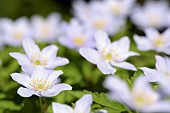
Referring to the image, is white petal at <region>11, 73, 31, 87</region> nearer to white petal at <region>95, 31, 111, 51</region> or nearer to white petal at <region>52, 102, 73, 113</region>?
white petal at <region>52, 102, 73, 113</region>

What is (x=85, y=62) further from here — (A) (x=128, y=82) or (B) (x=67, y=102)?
(A) (x=128, y=82)

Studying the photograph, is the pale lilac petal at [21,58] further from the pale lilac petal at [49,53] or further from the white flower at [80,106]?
the white flower at [80,106]

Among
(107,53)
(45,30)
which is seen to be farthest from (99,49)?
(45,30)

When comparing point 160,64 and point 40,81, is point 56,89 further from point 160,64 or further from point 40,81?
point 160,64

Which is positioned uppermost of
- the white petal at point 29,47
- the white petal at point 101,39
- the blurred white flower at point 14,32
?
the blurred white flower at point 14,32

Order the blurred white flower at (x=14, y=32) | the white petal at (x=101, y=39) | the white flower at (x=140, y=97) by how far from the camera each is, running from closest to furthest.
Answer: the white flower at (x=140, y=97) < the white petal at (x=101, y=39) < the blurred white flower at (x=14, y=32)

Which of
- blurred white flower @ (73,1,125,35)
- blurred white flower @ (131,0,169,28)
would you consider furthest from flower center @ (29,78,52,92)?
blurred white flower @ (131,0,169,28)

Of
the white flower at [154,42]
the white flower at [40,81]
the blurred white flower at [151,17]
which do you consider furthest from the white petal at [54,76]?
the blurred white flower at [151,17]
